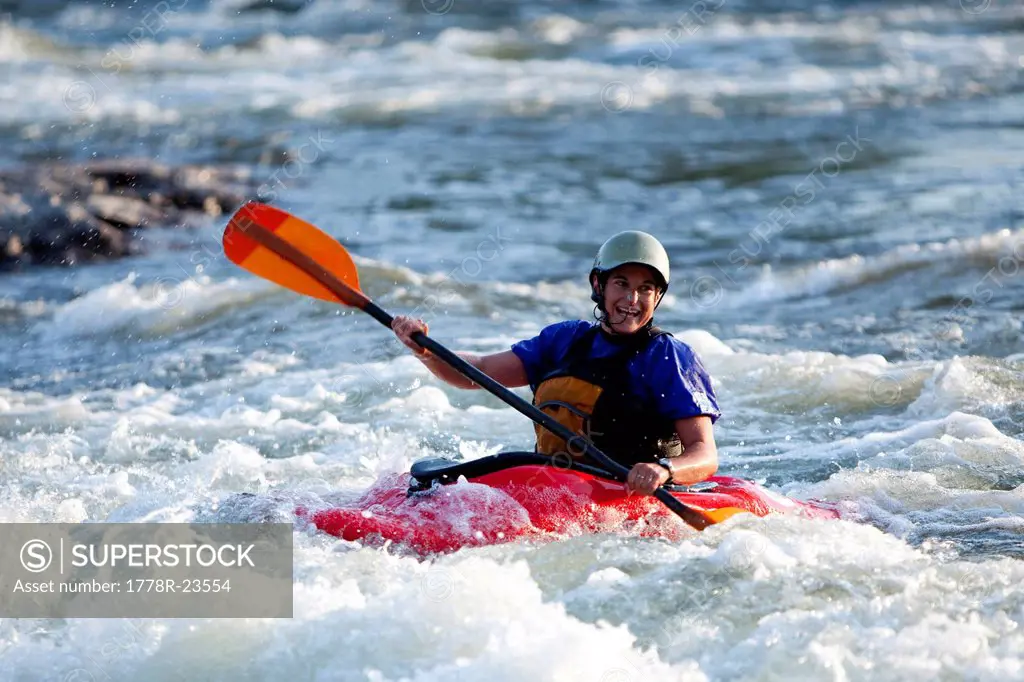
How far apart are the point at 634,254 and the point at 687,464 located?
0.77 meters

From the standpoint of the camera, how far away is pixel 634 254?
4.62 meters

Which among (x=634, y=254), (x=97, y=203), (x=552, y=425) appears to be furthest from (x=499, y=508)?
(x=97, y=203)

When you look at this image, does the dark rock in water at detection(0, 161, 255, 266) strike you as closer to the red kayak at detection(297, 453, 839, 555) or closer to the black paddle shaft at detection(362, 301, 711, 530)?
the black paddle shaft at detection(362, 301, 711, 530)

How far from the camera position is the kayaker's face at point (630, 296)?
15.4 ft

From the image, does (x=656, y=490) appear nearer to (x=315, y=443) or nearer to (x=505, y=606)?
(x=505, y=606)

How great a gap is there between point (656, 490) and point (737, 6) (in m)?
26.2

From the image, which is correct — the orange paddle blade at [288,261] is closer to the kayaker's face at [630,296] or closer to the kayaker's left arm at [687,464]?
the kayaker's face at [630,296]

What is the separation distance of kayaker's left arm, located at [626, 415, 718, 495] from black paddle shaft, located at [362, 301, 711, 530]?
0.06 meters

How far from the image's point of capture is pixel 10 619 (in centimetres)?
435

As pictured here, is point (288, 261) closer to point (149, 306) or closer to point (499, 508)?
point (499, 508)

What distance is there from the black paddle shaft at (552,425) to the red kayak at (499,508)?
7cm

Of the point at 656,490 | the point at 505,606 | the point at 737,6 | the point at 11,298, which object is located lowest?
the point at 11,298

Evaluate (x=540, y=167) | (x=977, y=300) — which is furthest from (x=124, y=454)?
(x=540, y=167)

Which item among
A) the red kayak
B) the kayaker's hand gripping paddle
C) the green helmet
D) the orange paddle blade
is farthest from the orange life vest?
the orange paddle blade
